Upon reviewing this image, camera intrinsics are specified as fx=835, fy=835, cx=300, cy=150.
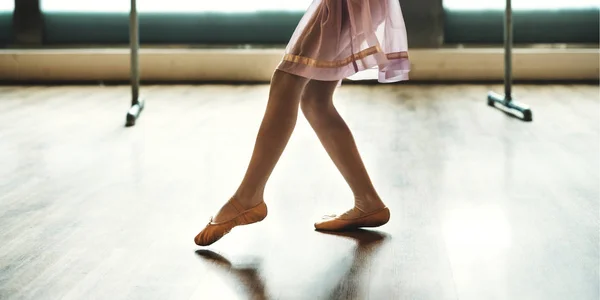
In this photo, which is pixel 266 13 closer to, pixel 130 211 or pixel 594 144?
pixel 594 144

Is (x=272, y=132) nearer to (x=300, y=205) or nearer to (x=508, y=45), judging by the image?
(x=300, y=205)

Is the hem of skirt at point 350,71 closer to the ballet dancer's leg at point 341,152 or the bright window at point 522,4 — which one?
the ballet dancer's leg at point 341,152

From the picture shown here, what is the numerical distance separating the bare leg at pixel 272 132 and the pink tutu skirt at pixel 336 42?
0.11 ft

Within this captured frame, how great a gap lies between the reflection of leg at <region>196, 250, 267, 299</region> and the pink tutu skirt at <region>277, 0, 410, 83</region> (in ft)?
1.40

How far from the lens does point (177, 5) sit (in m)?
5.09

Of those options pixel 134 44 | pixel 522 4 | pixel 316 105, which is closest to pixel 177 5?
pixel 134 44

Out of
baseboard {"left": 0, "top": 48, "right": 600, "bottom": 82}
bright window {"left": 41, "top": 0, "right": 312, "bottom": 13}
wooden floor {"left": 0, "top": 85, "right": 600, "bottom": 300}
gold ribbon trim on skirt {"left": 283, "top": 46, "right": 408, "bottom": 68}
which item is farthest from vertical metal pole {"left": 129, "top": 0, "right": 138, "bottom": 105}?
gold ribbon trim on skirt {"left": 283, "top": 46, "right": 408, "bottom": 68}

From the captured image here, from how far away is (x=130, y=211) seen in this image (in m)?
2.20

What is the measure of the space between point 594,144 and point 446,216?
120 centimetres

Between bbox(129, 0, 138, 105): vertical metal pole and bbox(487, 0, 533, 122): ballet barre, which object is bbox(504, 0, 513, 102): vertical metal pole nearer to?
bbox(487, 0, 533, 122): ballet barre

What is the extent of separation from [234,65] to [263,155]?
313cm

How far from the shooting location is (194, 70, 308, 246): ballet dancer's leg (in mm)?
1799

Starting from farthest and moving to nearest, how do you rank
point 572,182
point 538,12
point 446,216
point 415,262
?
1. point 538,12
2. point 572,182
3. point 446,216
4. point 415,262

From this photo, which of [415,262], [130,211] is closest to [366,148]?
[130,211]
